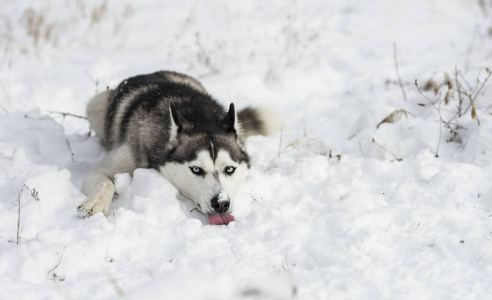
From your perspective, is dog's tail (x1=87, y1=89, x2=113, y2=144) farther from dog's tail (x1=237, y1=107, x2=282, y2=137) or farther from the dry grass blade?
the dry grass blade

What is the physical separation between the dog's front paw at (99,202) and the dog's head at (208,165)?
46 cm

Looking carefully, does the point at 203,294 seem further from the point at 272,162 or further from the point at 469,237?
the point at 272,162

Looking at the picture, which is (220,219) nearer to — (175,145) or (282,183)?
(282,183)

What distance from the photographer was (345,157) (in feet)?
14.3

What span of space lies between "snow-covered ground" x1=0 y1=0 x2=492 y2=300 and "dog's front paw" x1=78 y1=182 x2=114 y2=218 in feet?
0.30

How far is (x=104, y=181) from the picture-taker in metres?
3.64

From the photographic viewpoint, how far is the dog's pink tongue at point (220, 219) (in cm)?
329

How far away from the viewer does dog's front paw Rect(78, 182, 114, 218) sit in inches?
129

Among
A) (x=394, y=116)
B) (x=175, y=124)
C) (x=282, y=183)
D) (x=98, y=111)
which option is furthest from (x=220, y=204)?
(x=98, y=111)

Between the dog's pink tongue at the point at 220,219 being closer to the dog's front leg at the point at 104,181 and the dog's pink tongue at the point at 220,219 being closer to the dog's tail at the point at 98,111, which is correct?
the dog's front leg at the point at 104,181

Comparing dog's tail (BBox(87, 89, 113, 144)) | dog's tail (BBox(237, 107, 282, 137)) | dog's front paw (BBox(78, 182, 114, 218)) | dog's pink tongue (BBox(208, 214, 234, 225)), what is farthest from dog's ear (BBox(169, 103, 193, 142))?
dog's tail (BBox(87, 89, 113, 144))

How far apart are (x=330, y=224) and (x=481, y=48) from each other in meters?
6.04

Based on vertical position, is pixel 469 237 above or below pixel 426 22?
A: above

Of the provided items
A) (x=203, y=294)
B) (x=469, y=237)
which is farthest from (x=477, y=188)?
(x=203, y=294)
